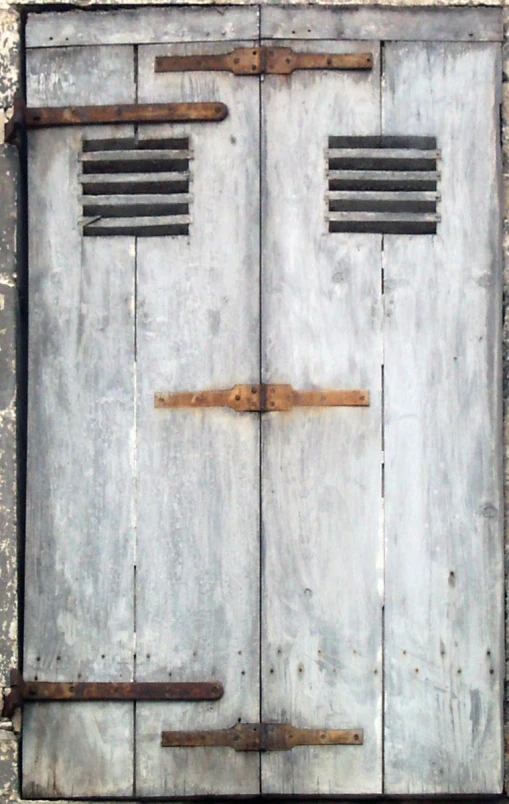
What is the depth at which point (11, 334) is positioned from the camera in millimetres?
3443

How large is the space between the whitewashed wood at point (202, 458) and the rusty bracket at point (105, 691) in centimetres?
3

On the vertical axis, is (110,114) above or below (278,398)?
above

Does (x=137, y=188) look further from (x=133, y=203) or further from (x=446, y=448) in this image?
(x=446, y=448)

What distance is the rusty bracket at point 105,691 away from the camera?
3.35 m

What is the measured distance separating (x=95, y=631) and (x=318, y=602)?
0.67m

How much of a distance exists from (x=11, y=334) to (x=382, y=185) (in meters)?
1.21

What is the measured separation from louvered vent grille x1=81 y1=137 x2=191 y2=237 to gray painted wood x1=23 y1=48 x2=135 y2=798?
5 centimetres

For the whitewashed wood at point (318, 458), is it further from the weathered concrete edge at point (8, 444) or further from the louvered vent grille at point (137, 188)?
the weathered concrete edge at point (8, 444)

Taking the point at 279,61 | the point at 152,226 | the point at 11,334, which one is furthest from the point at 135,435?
the point at 279,61

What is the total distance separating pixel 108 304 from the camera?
3465 millimetres

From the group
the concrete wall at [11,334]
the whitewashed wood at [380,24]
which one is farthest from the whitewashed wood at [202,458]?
the concrete wall at [11,334]

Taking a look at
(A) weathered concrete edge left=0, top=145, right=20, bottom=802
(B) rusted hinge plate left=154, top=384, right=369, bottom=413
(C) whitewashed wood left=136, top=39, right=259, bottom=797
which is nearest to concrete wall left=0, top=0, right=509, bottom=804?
(A) weathered concrete edge left=0, top=145, right=20, bottom=802

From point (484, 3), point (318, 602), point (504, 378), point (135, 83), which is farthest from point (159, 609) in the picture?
point (484, 3)

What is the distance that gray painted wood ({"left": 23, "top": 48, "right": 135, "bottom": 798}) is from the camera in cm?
338
